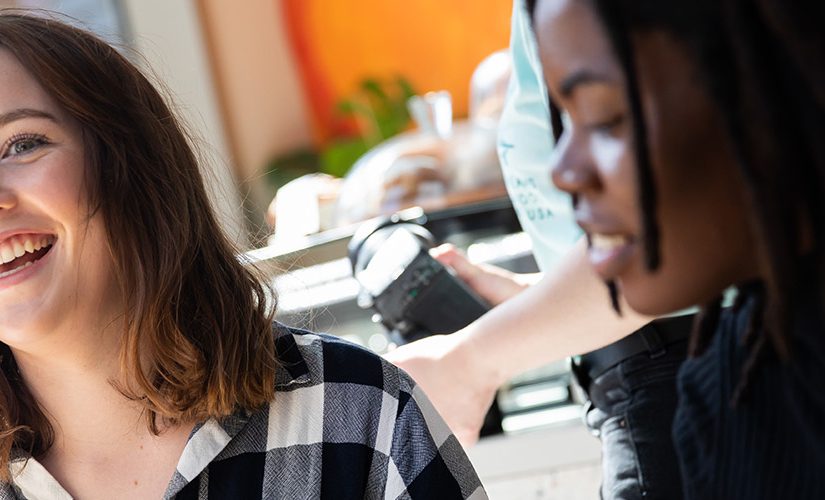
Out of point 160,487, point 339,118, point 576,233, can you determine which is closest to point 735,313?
point 576,233

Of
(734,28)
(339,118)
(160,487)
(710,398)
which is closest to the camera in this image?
(734,28)

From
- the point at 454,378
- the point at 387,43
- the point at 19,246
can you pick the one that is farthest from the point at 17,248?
the point at 387,43

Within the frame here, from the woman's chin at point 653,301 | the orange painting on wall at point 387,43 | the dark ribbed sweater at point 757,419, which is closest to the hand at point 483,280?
the dark ribbed sweater at point 757,419

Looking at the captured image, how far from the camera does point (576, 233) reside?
1.09 metres

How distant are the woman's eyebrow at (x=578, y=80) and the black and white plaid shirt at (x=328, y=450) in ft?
1.67

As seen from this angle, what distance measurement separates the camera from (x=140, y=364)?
1005mm

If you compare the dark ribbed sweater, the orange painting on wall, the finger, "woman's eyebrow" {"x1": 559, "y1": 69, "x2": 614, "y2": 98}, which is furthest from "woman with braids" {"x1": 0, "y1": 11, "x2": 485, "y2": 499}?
the orange painting on wall

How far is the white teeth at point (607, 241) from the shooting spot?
552mm

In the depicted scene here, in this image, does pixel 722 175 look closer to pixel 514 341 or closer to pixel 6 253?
pixel 514 341

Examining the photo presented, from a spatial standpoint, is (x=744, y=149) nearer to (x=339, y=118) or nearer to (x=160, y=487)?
(x=160, y=487)

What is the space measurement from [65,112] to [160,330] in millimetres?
204

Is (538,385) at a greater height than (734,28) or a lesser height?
lesser

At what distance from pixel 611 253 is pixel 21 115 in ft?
2.02

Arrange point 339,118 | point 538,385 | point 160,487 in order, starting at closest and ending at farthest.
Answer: point 160,487
point 538,385
point 339,118
